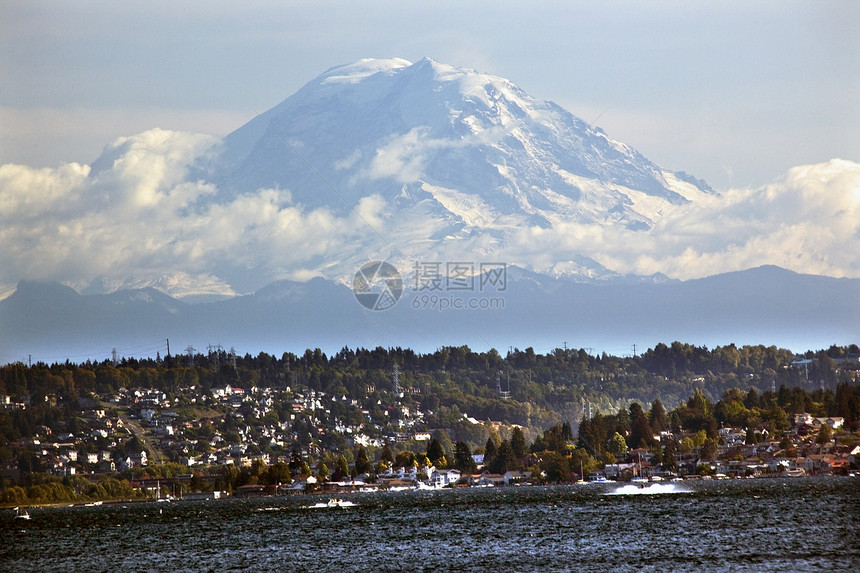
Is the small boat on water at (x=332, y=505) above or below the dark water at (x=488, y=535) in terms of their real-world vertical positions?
below

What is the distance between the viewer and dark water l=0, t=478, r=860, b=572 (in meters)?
84.2

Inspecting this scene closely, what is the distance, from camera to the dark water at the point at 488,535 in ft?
276

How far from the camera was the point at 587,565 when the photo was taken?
81.2m

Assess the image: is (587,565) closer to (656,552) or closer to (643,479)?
A: (656,552)

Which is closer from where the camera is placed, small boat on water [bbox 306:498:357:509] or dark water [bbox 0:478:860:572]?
dark water [bbox 0:478:860:572]

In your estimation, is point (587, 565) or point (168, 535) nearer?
point (587, 565)

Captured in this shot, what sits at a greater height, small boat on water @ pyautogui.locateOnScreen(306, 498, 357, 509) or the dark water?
the dark water

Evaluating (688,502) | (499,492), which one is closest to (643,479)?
(499,492)

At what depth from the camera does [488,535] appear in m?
103

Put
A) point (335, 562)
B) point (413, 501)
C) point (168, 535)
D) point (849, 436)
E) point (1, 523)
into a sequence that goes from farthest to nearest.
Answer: point (849, 436) → point (413, 501) → point (1, 523) → point (168, 535) → point (335, 562)

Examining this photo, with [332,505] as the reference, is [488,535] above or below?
above

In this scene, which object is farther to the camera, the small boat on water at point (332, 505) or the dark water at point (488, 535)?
the small boat on water at point (332, 505)

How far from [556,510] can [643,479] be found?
67.8 m

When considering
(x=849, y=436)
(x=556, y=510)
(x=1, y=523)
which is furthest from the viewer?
(x=849, y=436)
